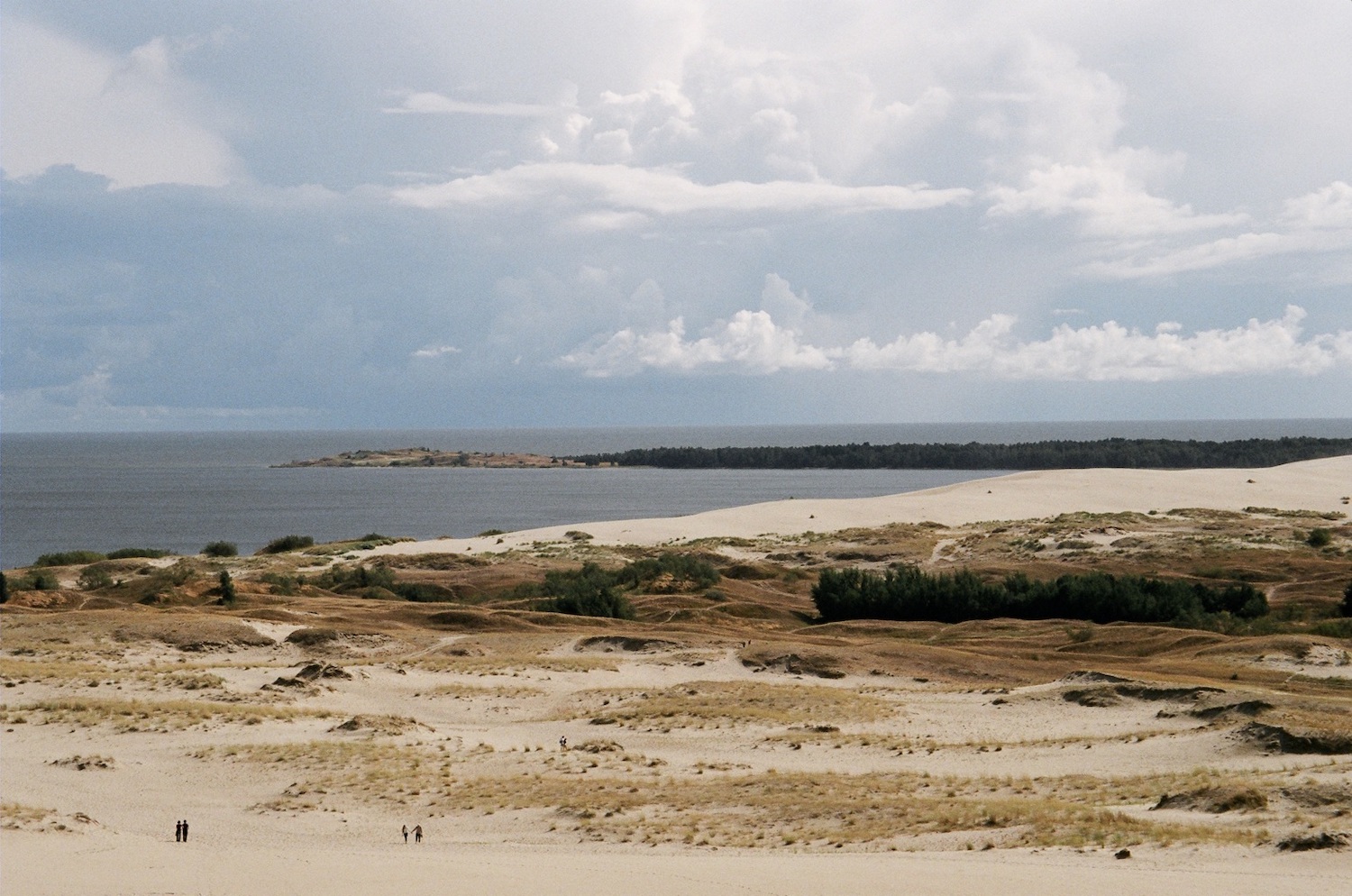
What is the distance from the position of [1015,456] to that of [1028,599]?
429 ft

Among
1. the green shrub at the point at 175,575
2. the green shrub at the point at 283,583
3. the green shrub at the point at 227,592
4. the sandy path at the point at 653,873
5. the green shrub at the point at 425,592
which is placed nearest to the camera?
the sandy path at the point at 653,873

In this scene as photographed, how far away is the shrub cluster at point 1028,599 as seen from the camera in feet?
114

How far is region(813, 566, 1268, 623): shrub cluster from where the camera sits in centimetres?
3475

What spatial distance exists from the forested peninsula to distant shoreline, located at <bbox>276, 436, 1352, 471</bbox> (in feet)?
0.35

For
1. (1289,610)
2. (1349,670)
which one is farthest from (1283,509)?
(1349,670)

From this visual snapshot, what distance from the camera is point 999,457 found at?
163625mm

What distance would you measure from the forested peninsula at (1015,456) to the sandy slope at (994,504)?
54.9 m

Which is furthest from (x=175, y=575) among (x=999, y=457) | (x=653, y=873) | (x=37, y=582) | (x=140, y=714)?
(x=999, y=457)

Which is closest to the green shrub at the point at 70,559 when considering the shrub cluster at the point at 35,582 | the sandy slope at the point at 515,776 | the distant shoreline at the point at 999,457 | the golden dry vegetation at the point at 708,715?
the shrub cluster at the point at 35,582

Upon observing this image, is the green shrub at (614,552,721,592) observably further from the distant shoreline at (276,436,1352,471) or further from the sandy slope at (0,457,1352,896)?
the distant shoreline at (276,436,1352,471)

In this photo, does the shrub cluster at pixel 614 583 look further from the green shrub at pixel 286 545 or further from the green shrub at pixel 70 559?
the green shrub at pixel 70 559

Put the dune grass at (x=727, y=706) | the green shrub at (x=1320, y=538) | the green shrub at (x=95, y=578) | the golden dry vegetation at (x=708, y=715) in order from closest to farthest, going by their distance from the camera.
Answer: the golden dry vegetation at (x=708, y=715), the dune grass at (x=727, y=706), the green shrub at (x=95, y=578), the green shrub at (x=1320, y=538)

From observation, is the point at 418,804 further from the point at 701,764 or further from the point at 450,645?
the point at 450,645

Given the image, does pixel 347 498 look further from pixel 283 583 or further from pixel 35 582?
pixel 283 583
